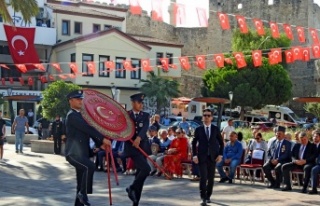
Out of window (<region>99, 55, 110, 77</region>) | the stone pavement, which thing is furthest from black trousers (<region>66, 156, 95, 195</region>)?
window (<region>99, 55, 110, 77</region>)

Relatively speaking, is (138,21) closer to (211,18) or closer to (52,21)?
(211,18)

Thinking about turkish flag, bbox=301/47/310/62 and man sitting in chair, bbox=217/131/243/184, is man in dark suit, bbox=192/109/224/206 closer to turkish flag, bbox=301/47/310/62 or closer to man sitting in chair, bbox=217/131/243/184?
man sitting in chair, bbox=217/131/243/184

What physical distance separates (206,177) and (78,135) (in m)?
2.92

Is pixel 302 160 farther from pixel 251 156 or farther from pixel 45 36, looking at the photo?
pixel 45 36

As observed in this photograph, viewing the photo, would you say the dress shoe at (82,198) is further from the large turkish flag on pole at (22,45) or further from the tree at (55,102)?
the large turkish flag on pole at (22,45)

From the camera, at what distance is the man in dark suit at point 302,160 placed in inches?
507

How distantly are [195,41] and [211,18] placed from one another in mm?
4382

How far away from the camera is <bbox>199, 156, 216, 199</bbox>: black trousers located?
10.4 metres

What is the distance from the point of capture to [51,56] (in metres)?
46.6

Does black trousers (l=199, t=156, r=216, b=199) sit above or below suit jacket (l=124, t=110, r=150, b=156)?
below

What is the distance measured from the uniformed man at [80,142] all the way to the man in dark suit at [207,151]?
249 cm

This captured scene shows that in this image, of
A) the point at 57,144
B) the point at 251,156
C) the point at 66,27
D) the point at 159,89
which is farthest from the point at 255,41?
the point at 251,156

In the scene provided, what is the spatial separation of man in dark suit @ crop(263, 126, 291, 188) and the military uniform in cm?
596

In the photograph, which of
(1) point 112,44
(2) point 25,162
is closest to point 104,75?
(1) point 112,44
